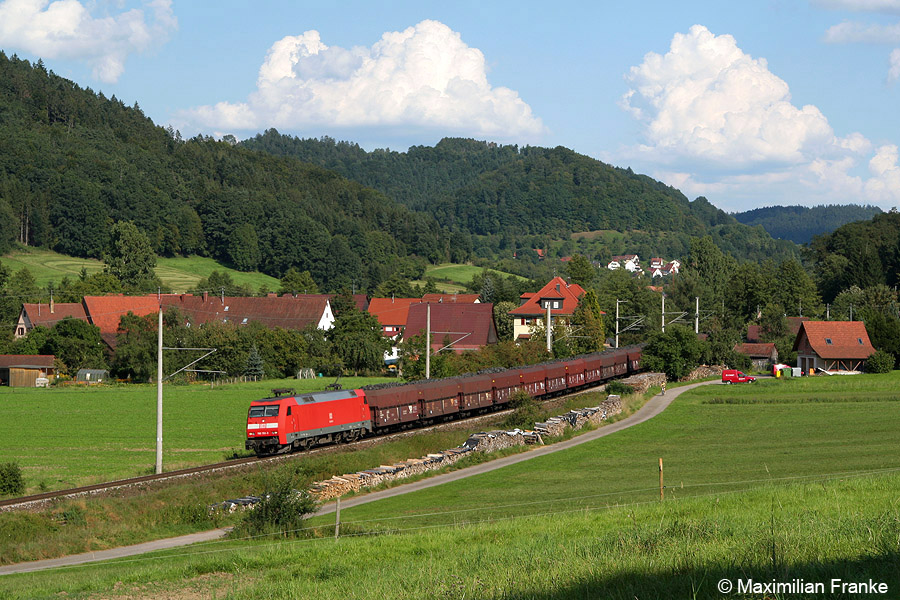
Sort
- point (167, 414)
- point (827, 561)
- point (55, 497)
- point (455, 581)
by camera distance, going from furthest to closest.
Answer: point (167, 414)
point (55, 497)
point (455, 581)
point (827, 561)

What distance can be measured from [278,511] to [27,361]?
257 feet

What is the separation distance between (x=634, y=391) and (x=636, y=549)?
5890 cm

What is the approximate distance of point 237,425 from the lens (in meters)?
60.4

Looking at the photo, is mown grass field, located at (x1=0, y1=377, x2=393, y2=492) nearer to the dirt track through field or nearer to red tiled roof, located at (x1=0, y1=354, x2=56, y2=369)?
red tiled roof, located at (x1=0, y1=354, x2=56, y2=369)

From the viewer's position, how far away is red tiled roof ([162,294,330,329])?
129000 mm

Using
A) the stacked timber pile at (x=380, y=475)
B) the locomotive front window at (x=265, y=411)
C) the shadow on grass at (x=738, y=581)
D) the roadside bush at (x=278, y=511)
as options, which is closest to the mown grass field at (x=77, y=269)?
the locomotive front window at (x=265, y=411)

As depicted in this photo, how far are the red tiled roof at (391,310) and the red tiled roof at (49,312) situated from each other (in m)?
43.6

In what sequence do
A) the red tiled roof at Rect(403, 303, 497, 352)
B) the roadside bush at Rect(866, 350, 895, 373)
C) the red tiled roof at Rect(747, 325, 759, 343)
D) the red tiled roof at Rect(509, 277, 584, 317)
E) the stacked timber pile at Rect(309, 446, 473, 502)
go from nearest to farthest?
the stacked timber pile at Rect(309, 446, 473, 502) < the roadside bush at Rect(866, 350, 895, 373) < the red tiled roof at Rect(403, 303, 497, 352) < the red tiled roof at Rect(747, 325, 759, 343) < the red tiled roof at Rect(509, 277, 584, 317)

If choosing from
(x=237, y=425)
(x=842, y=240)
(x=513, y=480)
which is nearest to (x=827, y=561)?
(x=513, y=480)

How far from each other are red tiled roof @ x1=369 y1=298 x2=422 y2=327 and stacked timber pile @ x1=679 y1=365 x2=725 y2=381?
192 ft

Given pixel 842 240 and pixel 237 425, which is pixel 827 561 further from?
pixel 842 240

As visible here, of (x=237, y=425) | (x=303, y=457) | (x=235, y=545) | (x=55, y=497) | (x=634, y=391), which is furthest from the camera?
(x=634, y=391)

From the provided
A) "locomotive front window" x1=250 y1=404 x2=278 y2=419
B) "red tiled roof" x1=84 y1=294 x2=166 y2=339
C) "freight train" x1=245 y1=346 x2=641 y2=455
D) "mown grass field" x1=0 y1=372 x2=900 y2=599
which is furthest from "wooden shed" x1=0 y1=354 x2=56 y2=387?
"mown grass field" x1=0 y1=372 x2=900 y2=599

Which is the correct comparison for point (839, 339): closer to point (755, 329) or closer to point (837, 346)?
point (837, 346)
